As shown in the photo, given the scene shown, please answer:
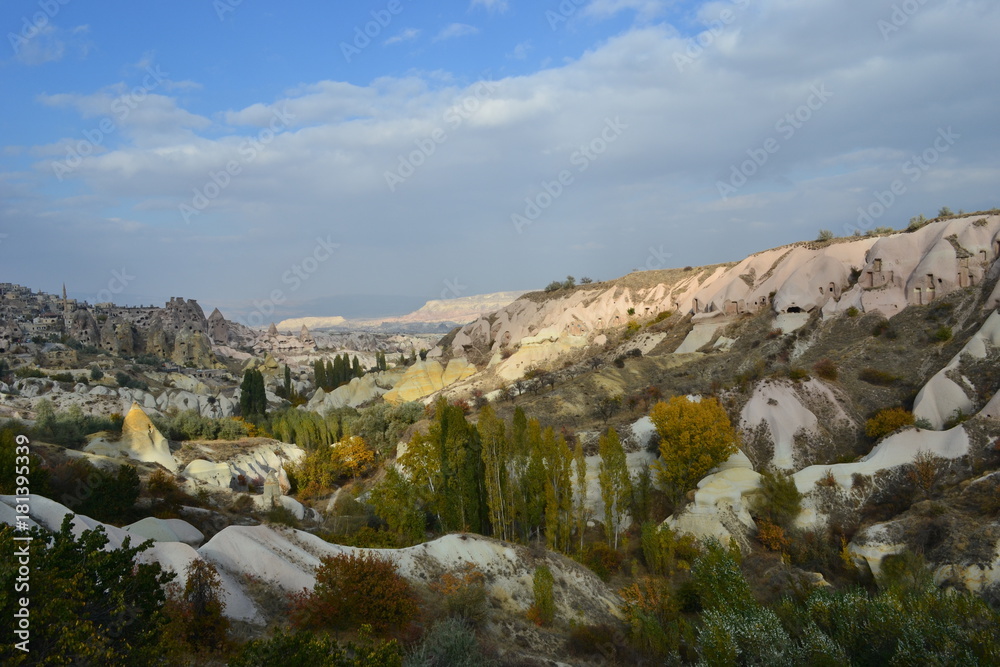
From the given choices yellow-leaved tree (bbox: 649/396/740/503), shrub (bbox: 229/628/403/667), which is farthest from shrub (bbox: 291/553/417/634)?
yellow-leaved tree (bbox: 649/396/740/503)

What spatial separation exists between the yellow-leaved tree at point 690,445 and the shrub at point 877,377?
963 cm

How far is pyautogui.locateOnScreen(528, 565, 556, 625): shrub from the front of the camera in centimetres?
Result: 1470

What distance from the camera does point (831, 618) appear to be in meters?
12.0

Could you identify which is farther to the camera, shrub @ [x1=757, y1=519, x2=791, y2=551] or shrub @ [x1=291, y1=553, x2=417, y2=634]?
shrub @ [x1=757, y1=519, x2=791, y2=551]

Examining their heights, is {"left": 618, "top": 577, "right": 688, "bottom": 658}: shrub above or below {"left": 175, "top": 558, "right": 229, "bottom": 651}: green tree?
below

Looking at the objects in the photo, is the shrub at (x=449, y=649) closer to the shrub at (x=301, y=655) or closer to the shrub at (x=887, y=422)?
the shrub at (x=301, y=655)

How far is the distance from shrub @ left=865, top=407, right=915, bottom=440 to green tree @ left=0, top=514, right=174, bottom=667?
25.0 meters

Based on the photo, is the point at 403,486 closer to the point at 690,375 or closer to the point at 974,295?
the point at 690,375

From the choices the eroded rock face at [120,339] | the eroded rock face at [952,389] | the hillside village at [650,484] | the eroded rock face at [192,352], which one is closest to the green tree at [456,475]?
the hillside village at [650,484]

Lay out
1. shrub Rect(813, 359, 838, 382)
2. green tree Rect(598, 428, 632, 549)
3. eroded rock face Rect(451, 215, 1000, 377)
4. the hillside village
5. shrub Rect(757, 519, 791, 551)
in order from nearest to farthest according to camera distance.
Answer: the hillside village < shrub Rect(757, 519, 791, 551) < green tree Rect(598, 428, 632, 549) < shrub Rect(813, 359, 838, 382) < eroded rock face Rect(451, 215, 1000, 377)

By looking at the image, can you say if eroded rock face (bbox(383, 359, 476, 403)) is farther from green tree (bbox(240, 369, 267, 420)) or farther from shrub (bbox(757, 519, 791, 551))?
shrub (bbox(757, 519, 791, 551))

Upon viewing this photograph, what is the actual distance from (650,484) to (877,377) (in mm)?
13237

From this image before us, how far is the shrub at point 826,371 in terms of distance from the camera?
2772 centimetres

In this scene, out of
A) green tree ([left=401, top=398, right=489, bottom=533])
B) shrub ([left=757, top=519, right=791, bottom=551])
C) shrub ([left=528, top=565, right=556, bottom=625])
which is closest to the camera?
shrub ([left=528, top=565, right=556, bottom=625])
